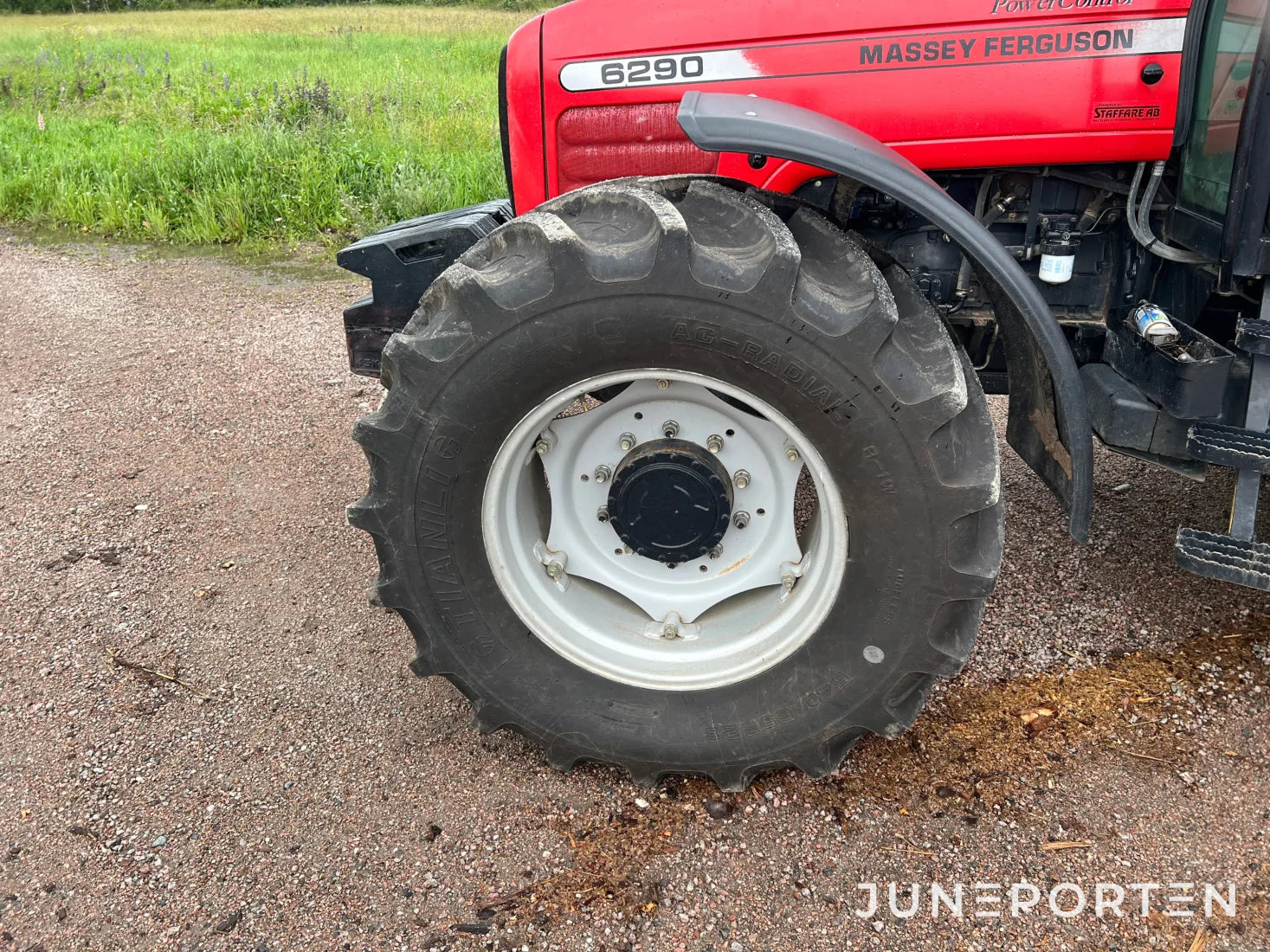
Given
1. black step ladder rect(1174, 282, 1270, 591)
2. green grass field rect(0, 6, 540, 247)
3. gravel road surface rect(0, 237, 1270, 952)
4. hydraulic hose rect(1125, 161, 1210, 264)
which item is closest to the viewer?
gravel road surface rect(0, 237, 1270, 952)

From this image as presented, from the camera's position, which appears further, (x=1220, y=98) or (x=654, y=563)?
(x=654, y=563)

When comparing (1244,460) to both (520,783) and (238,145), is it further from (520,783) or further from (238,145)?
(238,145)

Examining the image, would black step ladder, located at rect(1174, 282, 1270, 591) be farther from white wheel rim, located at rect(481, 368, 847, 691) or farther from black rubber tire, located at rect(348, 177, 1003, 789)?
white wheel rim, located at rect(481, 368, 847, 691)

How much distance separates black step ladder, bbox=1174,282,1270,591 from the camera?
2.17 m

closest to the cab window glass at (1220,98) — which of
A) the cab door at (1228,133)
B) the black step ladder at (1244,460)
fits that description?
the cab door at (1228,133)

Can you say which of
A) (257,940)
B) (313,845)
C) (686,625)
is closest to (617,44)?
(686,625)

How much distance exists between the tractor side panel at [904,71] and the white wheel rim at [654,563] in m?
0.70

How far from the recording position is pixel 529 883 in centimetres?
210

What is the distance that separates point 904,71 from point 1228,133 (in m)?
0.72

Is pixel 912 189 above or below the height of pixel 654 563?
above

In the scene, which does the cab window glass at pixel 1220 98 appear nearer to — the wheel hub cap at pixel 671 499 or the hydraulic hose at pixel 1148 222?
the hydraulic hose at pixel 1148 222

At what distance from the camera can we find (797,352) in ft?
6.34

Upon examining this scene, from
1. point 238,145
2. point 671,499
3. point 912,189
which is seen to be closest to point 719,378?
point 671,499

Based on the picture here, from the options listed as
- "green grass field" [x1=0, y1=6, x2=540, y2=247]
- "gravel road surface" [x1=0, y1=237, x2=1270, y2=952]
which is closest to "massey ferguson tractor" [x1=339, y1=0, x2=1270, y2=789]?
"gravel road surface" [x1=0, y1=237, x2=1270, y2=952]
